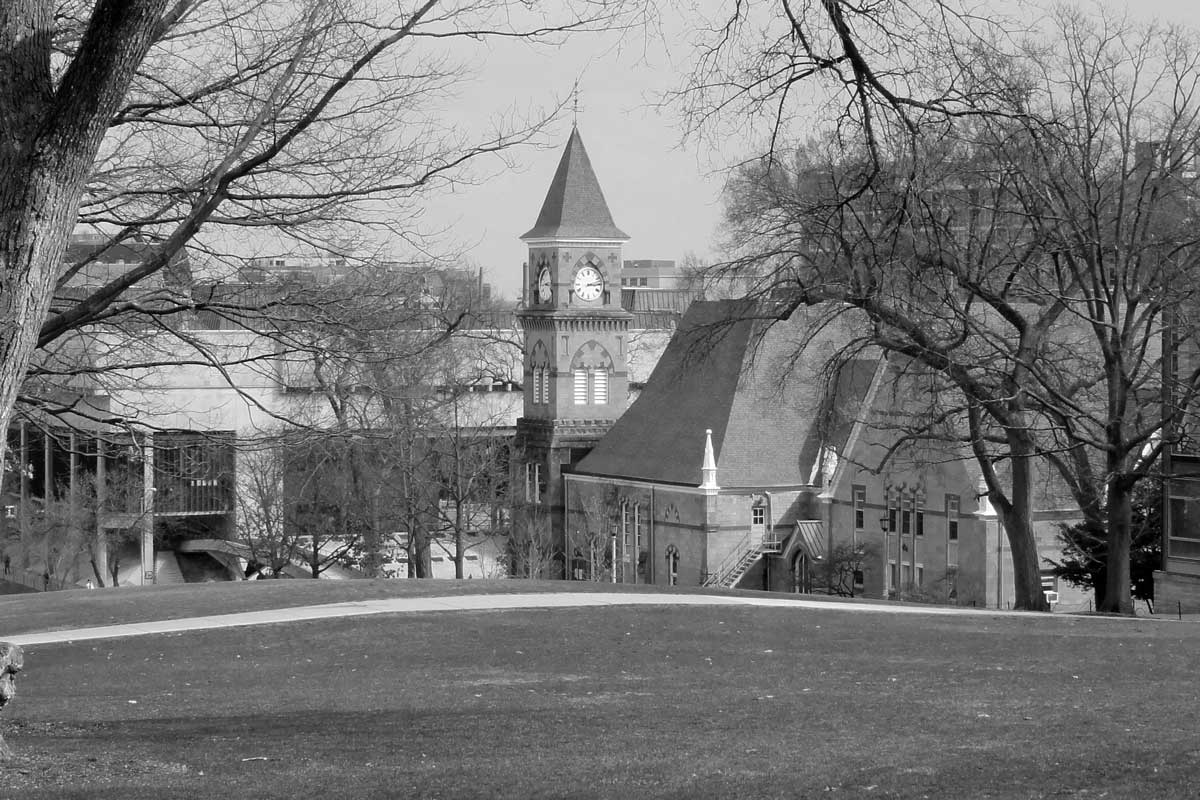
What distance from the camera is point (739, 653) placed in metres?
17.0

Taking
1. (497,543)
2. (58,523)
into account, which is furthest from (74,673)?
(497,543)

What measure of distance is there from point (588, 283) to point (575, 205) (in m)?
3.47

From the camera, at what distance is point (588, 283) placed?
69.2 metres

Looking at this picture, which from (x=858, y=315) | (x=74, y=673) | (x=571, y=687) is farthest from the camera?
(x=858, y=315)

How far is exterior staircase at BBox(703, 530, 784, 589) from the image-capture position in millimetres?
56688

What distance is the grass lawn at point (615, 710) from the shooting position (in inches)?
332

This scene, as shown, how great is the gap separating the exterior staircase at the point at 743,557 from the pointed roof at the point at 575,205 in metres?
16.9

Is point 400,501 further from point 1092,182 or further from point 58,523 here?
point 1092,182

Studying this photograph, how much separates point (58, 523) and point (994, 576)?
27750mm

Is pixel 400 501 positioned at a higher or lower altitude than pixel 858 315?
lower

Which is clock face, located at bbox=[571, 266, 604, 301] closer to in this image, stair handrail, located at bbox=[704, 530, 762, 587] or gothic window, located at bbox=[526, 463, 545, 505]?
gothic window, located at bbox=[526, 463, 545, 505]

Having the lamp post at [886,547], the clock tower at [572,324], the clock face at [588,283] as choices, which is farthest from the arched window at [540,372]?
the lamp post at [886,547]

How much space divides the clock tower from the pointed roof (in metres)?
0.04

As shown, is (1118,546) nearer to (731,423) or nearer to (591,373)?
(731,423)
